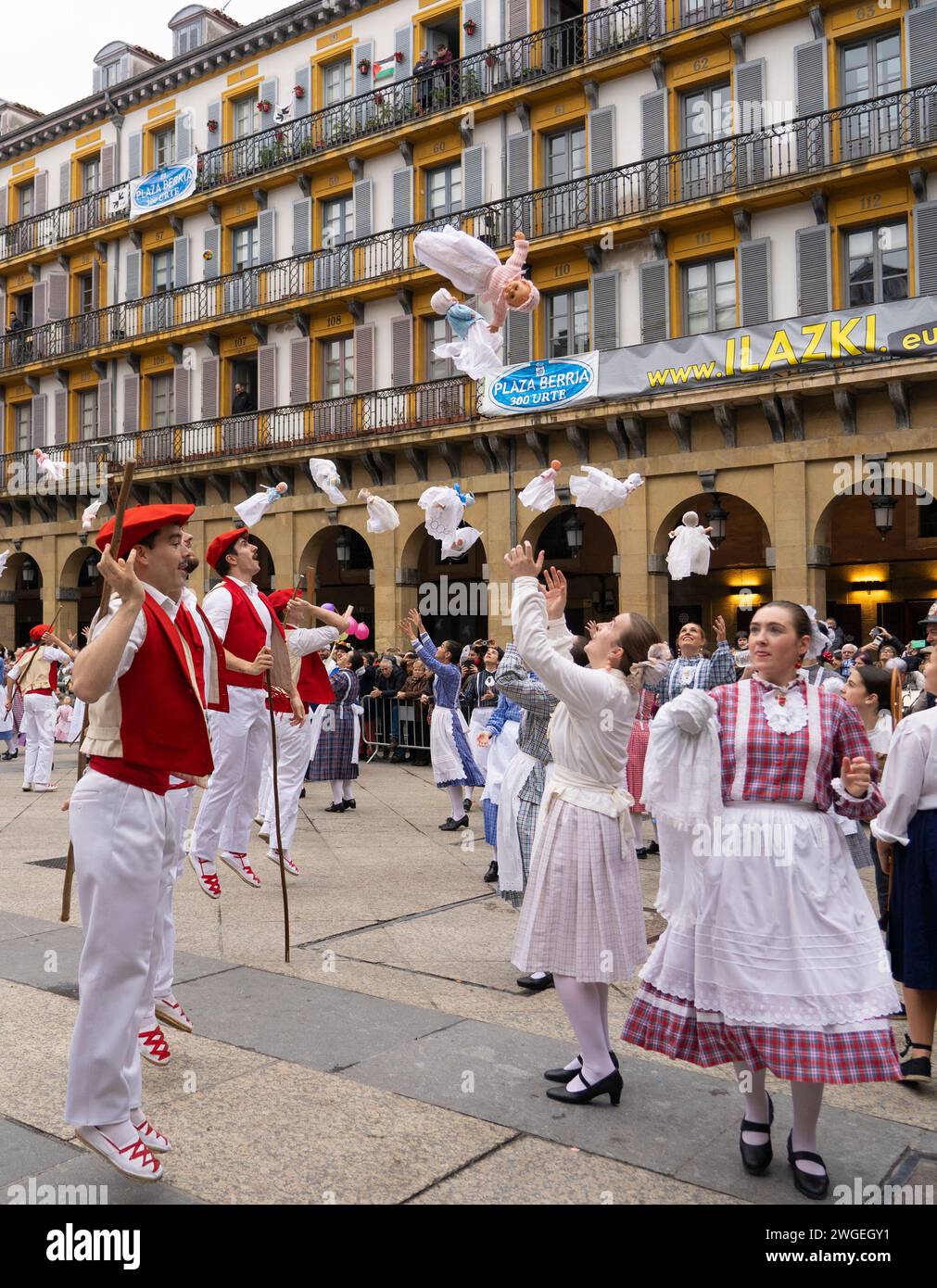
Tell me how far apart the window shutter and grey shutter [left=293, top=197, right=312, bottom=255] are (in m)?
4.78

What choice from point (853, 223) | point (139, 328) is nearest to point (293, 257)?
point (139, 328)

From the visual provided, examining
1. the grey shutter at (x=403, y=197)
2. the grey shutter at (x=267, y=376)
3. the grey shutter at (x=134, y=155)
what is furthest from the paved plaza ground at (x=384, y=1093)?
the grey shutter at (x=134, y=155)

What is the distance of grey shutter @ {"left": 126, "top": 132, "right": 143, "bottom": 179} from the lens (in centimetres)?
2847

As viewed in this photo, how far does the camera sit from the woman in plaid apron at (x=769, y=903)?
332 cm

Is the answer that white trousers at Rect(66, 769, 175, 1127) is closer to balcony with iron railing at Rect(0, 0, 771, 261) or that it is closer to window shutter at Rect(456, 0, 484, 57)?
balcony with iron railing at Rect(0, 0, 771, 261)

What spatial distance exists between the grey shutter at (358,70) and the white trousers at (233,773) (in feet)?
68.8

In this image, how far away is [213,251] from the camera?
26.6 m

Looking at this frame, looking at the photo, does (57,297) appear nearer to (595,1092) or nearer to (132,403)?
(132,403)

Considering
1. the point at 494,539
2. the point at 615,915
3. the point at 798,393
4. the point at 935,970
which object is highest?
the point at 798,393

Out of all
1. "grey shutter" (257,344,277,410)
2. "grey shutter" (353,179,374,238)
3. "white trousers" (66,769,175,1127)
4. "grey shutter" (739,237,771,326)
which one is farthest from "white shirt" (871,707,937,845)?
"grey shutter" (257,344,277,410)

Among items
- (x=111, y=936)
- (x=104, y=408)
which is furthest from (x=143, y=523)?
(x=104, y=408)
